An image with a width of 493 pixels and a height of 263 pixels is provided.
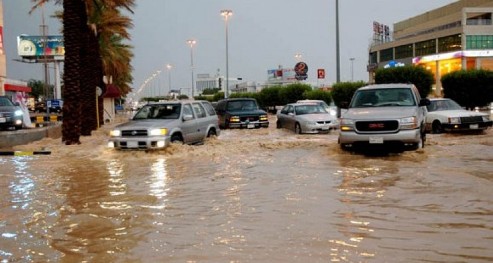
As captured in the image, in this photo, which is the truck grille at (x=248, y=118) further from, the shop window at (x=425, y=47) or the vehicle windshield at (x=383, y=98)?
the shop window at (x=425, y=47)

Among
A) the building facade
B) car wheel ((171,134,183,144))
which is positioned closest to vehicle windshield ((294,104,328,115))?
car wheel ((171,134,183,144))

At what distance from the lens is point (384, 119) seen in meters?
12.3

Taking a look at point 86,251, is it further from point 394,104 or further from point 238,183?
point 394,104

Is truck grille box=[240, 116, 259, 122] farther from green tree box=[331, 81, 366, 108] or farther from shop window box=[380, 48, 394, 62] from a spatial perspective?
shop window box=[380, 48, 394, 62]

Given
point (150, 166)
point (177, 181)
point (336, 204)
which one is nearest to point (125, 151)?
point (150, 166)

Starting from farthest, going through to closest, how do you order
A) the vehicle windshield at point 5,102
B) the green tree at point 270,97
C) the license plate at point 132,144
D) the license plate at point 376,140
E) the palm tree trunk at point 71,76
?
the green tree at point 270,97 → the vehicle windshield at point 5,102 → the palm tree trunk at point 71,76 → the license plate at point 132,144 → the license plate at point 376,140

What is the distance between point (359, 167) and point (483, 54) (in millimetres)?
66985

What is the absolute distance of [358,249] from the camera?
5.29 m

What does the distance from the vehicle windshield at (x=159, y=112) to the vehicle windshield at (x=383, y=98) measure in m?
4.99

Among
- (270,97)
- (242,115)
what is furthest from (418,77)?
(270,97)

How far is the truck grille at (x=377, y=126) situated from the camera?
12.3 meters

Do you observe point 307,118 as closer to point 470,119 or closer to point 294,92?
point 470,119

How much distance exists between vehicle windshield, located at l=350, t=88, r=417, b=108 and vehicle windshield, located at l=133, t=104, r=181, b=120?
499cm

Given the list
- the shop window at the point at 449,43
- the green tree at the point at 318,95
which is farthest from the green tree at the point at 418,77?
the shop window at the point at 449,43
